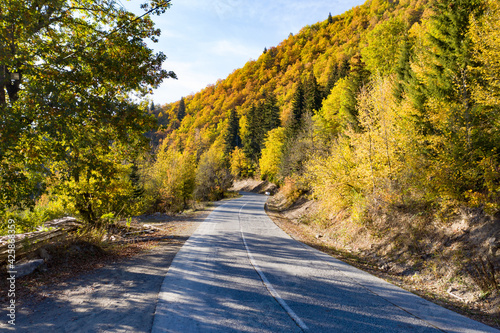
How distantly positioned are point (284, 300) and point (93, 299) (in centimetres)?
417

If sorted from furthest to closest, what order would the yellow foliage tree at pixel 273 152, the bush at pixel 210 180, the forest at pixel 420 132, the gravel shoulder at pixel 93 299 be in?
the yellow foliage tree at pixel 273 152 → the bush at pixel 210 180 → the forest at pixel 420 132 → the gravel shoulder at pixel 93 299

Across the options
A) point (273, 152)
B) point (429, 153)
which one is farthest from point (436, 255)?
point (273, 152)

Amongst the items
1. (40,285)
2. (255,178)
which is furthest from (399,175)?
(255,178)

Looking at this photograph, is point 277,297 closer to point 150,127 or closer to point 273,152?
point 150,127

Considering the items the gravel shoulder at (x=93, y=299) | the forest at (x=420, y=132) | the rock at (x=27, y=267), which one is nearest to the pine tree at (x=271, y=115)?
the forest at (x=420, y=132)

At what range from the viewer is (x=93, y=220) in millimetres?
11117

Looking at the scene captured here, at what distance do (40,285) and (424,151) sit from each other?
1418cm

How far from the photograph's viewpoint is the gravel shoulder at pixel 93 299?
13.8 ft

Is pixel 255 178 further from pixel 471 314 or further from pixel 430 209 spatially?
pixel 471 314

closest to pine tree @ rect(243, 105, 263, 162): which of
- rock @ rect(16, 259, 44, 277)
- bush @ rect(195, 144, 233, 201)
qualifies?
bush @ rect(195, 144, 233, 201)

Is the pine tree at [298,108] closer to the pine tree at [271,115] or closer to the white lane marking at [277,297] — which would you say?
the pine tree at [271,115]

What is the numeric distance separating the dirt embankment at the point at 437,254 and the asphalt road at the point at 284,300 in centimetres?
119

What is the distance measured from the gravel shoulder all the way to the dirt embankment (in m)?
7.04

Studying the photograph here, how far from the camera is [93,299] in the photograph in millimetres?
5223
